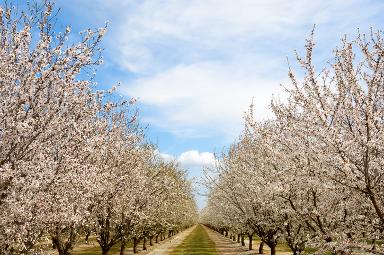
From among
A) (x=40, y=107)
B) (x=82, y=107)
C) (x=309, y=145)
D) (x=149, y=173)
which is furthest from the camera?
(x=149, y=173)

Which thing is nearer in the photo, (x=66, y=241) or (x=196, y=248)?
(x=66, y=241)

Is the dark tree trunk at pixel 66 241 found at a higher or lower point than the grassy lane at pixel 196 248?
higher

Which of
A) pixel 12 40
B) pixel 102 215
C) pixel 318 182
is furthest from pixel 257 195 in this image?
pixel 12 40

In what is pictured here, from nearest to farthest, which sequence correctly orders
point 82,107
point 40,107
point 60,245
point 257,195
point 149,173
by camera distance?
point 40,107, point 82,107, point 60,245, point 257,195, point 149,173

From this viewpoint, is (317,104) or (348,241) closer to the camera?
(348,241)

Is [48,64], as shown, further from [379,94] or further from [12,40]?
[379,94]

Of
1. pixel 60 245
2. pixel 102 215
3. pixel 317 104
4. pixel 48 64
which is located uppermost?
pixel 48 64

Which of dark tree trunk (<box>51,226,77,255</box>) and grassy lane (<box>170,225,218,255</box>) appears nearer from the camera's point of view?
dark tree trunk (<box>51,226,77,255</box>)

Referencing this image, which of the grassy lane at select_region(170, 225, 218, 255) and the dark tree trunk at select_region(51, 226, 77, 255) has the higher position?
the dark tree trunk at select_region(51, 226, 77, 255)

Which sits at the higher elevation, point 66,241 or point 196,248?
point 66,241

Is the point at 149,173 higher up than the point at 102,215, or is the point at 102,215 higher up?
the point at 149,173

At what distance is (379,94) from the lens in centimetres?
1009

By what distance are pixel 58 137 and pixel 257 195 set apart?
12.7 m

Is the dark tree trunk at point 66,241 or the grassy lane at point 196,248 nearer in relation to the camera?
the dark tree trunk at point 66,241
